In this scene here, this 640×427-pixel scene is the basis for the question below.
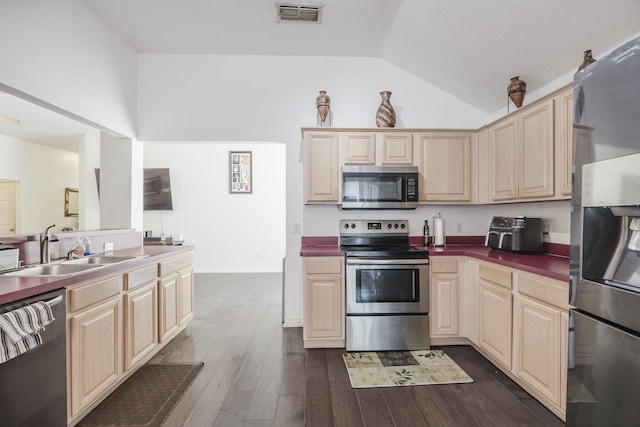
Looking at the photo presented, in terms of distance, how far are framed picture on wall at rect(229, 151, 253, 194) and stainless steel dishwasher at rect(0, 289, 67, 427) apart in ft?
15.7

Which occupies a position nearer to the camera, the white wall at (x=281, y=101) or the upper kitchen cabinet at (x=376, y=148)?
the upper kitchen cabinet at (x=376, y=148)

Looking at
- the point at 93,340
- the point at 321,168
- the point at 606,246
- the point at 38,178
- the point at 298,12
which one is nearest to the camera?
the point at 606,246

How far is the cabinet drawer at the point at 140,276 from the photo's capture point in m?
2.27

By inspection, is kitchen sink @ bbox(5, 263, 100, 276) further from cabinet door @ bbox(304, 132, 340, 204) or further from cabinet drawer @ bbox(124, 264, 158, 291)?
cabinet door @ bbox(304, 132, 340, 204)

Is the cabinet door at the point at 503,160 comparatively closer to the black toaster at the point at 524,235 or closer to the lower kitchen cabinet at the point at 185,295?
the black toaster at the point at 524,235

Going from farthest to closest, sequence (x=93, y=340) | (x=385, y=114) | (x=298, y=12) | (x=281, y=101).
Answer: (x=281, y=101) → (x=385, y=114) → (x=298, y=12) → (x=93, y=340)

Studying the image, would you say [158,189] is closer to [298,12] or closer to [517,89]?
[298,12]

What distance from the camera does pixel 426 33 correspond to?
2.85 m

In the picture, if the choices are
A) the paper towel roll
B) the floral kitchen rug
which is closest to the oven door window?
the floral kitchen rug

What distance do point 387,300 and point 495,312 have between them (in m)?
0.85

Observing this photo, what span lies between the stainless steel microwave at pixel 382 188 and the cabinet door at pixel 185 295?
1.74 meters

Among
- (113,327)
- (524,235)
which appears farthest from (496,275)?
(113,327)

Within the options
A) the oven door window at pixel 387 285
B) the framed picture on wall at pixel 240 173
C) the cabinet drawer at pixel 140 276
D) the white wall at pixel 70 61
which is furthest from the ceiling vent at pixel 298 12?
the framed picture on wall at pixel 240 173

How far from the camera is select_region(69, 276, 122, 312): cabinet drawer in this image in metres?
1.77
